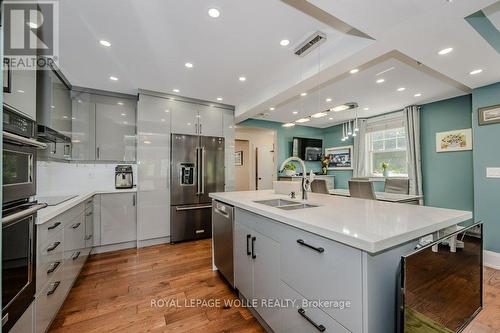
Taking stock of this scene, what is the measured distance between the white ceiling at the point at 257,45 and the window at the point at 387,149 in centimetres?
142

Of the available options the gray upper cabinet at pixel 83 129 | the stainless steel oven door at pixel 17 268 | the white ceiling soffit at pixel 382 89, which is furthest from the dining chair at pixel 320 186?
the gray upper cabinet at pixel 83 129

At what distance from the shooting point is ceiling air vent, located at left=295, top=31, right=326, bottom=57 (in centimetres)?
202

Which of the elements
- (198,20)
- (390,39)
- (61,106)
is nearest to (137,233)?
(61,106)

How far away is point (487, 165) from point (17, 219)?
15.5 feet

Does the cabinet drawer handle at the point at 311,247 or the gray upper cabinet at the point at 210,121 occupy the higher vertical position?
the gray upper cabinet at the point at 210,121

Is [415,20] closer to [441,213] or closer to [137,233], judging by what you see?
[441,213]

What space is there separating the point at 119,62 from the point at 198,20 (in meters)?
1.33

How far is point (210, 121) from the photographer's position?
3928 mm

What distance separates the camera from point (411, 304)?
2.92 feet

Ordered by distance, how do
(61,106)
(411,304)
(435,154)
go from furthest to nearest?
(435,154)
(61,106)
(411,304)

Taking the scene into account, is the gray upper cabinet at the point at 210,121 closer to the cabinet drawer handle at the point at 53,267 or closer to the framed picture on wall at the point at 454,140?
the cabinet drawer handle at the point at 53,267

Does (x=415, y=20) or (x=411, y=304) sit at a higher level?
(x=415, y=20)

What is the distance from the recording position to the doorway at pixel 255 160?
657 cm

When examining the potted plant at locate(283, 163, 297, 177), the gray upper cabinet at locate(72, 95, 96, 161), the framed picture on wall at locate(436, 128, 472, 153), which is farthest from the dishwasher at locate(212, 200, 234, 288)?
the framed picture on wall at locate(436, 128, 472, 153)
